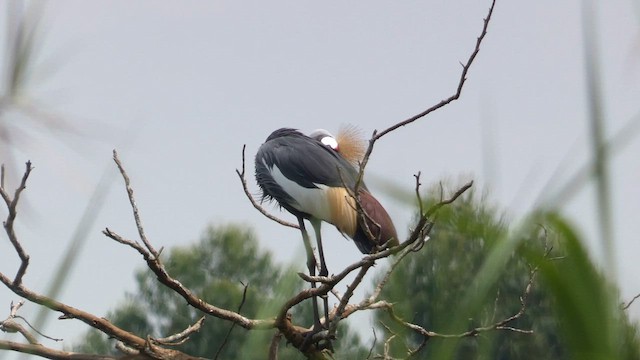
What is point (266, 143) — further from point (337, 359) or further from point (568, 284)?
point (568, 284)

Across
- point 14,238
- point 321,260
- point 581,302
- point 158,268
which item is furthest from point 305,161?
point 581,302

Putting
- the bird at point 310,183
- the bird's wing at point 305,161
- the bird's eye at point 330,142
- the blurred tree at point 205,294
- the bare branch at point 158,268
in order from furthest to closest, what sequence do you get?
the blurred tree at point 205,294 < the bird's eye at point 330,142 < the bird's wing at point 305,161 < the bird at point 310,183 < the bare branch at point 158,268

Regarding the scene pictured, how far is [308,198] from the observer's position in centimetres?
518

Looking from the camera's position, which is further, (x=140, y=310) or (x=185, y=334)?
(x=140, y=310)

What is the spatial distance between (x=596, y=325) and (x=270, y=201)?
15.3 ft

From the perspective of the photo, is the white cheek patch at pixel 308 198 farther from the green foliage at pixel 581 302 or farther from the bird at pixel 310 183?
the green foliage at pixel 581 302

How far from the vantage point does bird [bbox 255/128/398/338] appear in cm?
491

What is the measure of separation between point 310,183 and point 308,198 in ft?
0.28

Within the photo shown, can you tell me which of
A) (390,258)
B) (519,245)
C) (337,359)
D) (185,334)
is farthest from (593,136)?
(337,359)

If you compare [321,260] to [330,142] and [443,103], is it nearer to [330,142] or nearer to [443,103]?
[330,142]

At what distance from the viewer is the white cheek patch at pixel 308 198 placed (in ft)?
16.8

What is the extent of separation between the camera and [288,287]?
121 centimetres

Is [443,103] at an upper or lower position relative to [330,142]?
lower

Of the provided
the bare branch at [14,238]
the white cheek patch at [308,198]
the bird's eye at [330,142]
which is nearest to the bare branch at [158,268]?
the bare branch at [14,238]
